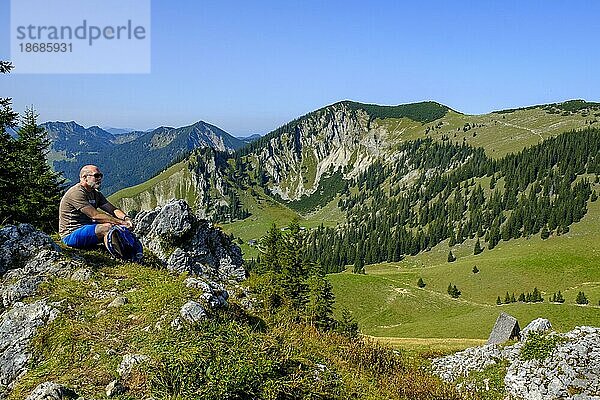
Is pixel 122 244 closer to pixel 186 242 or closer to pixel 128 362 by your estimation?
pixel 128 362

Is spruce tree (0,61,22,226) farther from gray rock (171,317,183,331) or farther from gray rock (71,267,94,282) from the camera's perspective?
gray rock (171,317,183,331)

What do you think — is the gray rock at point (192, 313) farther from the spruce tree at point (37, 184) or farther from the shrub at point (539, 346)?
the spruce tree at point (37, 184)

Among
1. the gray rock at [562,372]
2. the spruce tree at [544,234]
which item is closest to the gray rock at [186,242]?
the gray rock at [562,372]

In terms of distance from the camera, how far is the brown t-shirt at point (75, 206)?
1491cm

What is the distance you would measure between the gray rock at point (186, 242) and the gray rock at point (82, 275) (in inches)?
554

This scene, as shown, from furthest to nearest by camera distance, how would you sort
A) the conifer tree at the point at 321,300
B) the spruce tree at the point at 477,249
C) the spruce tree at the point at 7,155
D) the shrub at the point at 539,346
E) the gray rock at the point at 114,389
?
the spruce tree at the point at 477,249
the conifer tree at the point at 321,300
the spruce tree at the point at 7,155
the shrub at the point at 539,346
the gray rock at the point at 114,389

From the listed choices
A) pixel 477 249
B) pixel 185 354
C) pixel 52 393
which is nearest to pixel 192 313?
pixel 185 354

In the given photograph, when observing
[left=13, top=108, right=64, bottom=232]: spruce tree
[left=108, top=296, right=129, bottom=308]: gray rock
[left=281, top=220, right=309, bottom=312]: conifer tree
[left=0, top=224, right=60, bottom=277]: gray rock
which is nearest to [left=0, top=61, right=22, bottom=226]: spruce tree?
[left=13, top=108, right=64, bottom=232]: spruce tree

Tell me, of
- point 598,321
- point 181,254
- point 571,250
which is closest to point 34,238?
point 181,254

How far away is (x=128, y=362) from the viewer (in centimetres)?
897

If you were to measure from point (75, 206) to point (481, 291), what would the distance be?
404 ft

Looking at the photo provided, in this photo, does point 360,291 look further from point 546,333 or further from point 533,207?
point 533,207

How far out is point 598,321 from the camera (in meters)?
57.8

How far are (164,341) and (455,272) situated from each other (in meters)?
137
